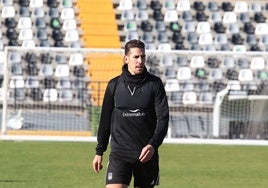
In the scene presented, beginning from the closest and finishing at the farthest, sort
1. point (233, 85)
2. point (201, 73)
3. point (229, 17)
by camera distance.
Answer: point (233, 85)
point (201, 73)
point (229, 17)

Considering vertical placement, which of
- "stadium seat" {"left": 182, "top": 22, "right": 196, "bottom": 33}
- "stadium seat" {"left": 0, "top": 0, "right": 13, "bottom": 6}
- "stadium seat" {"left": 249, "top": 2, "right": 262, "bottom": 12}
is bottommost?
"stadium seat" {"left": 182, "top": 22, "right": 196, "bottom": 33}

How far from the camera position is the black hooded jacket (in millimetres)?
7176

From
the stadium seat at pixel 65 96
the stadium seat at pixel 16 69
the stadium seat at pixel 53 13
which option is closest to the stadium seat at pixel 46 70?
the stadium seat at pixel 16 69

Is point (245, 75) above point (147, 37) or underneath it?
underneath

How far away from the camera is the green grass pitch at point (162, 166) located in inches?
532

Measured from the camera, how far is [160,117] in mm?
7160

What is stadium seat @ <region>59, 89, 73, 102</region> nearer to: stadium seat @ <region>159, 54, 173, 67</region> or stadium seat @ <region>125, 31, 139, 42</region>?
stadium seat @ <region>159, 54, 173, 67</region>

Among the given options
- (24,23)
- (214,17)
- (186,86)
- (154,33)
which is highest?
(214,17)

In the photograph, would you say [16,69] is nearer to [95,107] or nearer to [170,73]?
[95,107]

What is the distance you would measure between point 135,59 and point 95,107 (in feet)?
55.8

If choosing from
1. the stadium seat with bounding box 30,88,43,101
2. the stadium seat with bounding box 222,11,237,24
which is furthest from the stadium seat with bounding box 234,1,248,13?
the stadium seat with bounding box 30,88,43,101

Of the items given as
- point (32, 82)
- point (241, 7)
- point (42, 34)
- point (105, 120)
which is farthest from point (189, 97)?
point (105, 120)

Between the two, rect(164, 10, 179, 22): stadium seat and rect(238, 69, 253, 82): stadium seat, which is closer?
rect(238, 69, 253, 82): stadium seat

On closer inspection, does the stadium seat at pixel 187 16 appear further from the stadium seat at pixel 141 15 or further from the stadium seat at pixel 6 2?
the stadium seat at pixel 6 2
